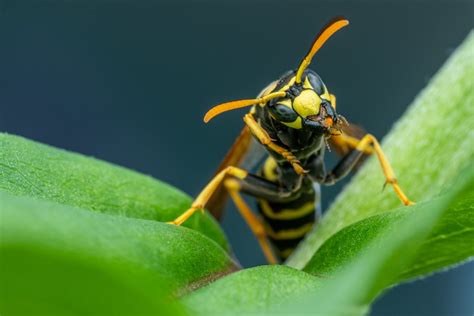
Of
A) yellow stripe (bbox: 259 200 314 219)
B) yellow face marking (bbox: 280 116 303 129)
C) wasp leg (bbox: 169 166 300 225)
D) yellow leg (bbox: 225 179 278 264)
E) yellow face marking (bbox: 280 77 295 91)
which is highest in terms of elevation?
yellow face marking (bbox: 280 77 295 91)

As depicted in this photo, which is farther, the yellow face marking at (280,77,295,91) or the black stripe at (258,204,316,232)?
the black stripe at (258,204,316,232)

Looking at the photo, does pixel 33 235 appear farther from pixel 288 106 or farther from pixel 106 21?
pixel 106 21

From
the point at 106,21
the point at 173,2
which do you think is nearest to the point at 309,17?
the point at 173,2

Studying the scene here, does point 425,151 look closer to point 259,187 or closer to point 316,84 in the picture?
point 316,84

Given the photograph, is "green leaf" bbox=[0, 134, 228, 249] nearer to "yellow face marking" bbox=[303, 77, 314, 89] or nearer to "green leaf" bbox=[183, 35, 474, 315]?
"green leaf" bbox=[183, 35, 474, 315]

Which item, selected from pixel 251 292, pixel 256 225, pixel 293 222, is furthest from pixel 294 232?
pixel 251 292

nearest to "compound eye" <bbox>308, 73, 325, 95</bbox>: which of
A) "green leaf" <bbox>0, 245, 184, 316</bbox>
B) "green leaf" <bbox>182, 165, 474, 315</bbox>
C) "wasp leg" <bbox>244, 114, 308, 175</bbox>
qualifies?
"wasp leg" <bbox>244, 114, 308, 175</bbox>

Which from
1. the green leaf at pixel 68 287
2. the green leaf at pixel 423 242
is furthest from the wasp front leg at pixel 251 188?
the green leaf at pixel 68 287
